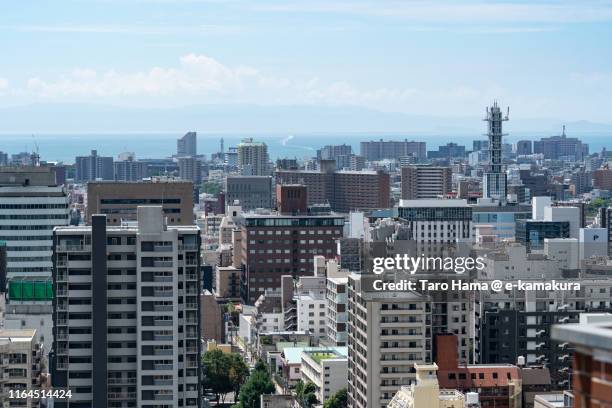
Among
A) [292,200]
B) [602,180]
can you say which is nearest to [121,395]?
[292,200]

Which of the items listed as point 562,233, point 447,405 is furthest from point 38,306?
point 562,233

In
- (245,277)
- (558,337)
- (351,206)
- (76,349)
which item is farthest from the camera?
(351,206)

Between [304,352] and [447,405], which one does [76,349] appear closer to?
[447,405]

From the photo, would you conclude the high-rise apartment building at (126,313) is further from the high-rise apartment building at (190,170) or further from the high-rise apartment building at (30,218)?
the high-rise apartment building at (190,170)

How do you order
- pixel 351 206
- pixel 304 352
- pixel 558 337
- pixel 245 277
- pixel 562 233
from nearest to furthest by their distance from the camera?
pixel 558 337 → pixel 304 352 → pixel 245 277 → pixel 562 233 → pixel 351 206

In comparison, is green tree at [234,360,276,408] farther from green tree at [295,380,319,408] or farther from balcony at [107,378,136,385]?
balcony at [107,378,136,385]

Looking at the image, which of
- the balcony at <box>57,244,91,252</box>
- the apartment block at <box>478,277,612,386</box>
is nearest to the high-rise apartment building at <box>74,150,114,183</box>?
the apartment block at <box>478,277,612,386</box>
